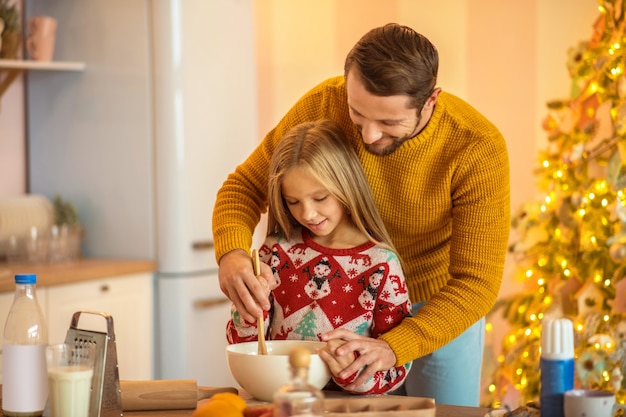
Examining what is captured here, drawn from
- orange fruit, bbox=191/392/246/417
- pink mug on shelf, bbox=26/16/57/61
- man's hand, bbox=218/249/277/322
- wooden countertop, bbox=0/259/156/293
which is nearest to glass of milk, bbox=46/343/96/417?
orange fruit, bbox=191/392/246/417

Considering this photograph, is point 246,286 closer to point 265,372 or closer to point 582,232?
point 265,372

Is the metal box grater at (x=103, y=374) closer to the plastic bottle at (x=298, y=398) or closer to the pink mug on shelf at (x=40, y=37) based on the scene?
the plastic bottle at (x=298, y=398)

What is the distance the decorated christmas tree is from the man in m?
1.06

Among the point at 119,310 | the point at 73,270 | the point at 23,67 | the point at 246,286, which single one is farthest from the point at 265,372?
the point at 23,67

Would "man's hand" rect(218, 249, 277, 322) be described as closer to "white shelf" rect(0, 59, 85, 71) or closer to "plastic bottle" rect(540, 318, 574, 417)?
"plastic bottle" rect(540, 318, 574, 417)

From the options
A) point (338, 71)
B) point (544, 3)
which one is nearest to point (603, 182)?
point (544, 3)

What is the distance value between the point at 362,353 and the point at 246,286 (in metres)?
0.25

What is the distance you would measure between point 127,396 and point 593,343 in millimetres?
1819

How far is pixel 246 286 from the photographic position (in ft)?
5.52

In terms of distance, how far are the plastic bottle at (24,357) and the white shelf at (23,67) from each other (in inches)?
74.5

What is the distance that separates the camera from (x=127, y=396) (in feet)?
4.99

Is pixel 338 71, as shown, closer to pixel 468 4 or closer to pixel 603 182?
pixel 468 4

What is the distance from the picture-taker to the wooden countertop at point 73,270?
2834 millimetres

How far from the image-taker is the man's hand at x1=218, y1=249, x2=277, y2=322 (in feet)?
5.44
